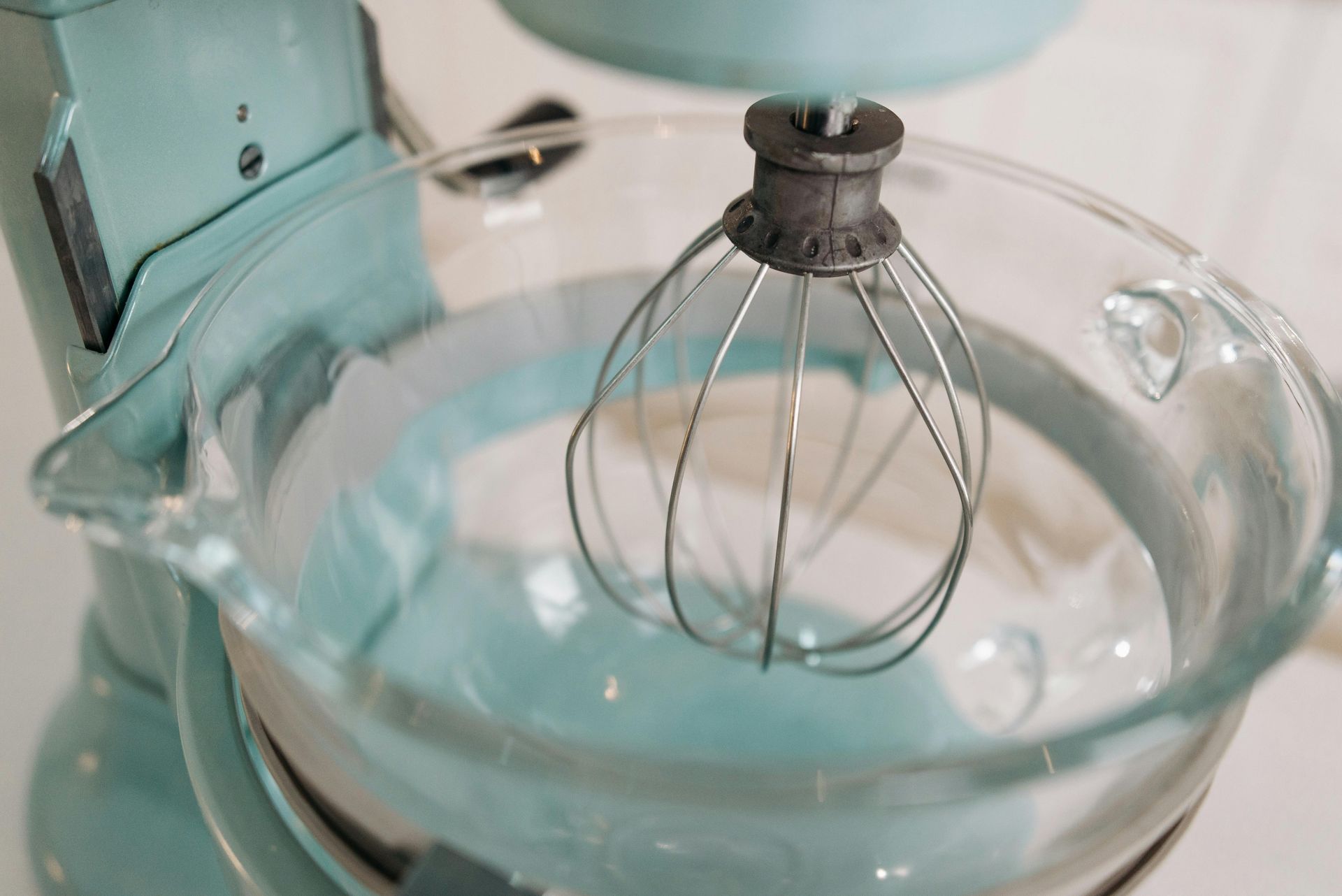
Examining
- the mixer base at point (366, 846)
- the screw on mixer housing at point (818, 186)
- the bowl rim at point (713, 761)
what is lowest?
the mixer base at point (366, 846)

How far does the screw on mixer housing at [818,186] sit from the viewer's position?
231 millimetres

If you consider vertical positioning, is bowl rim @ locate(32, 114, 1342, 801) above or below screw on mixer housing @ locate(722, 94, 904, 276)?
below

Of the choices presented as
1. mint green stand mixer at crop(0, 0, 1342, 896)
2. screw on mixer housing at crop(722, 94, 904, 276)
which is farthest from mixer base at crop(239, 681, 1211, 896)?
screw on mixer housing at crop(722, 94, 904, 276)

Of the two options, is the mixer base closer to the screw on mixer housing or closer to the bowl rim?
the bowl rim

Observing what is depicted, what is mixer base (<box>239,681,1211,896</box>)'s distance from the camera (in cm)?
25

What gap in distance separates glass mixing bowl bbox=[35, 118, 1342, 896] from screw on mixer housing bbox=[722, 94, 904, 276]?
11 cm

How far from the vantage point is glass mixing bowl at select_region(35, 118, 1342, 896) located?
0.21m

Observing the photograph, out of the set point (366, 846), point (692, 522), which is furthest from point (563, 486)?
point (366, 846)

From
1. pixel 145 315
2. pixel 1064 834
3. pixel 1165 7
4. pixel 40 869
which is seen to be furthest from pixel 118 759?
pixel 1165 7

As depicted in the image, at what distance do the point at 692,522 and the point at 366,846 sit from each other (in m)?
0.24

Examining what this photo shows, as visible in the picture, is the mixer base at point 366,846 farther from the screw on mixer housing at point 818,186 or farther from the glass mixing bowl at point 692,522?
the screw on mixer housing at point 818,186

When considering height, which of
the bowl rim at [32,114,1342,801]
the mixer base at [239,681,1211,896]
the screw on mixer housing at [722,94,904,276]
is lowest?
the mixer base at [239,681,1211,896]

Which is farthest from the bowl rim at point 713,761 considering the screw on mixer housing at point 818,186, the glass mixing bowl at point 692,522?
the screw on mixer housing at point 818,186

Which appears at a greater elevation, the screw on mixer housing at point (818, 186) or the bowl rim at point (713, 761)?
the screw on mixer housing at point (818, 186)
